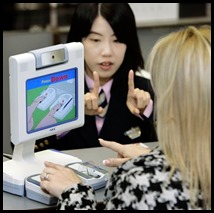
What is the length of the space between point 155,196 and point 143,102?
3.19ft

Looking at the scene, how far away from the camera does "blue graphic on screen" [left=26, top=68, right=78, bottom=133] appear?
6.23ft

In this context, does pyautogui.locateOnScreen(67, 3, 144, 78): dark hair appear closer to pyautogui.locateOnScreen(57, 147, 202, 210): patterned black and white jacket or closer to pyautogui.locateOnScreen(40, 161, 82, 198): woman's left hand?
pyautogui.locateOnScreen(40, 161, 82, 198): woman's left hand

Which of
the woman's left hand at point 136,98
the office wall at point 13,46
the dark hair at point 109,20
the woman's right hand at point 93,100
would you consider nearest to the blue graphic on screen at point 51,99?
the woman's right hand at point 93,100

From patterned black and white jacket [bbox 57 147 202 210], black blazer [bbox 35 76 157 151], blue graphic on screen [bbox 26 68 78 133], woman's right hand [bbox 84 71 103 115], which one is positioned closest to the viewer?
patterned black and white jacket [bbox 57 147 202 210]

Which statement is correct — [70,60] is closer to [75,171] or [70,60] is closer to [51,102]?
[51,102]

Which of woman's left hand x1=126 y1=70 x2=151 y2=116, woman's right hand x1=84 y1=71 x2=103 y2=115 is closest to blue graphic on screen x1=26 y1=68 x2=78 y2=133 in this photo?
woman's right hand x1=84 y1=71 x2=103 y2=115

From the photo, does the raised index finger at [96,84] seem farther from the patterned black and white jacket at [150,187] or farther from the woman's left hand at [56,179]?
the patterned black and white jacket at [150,187]

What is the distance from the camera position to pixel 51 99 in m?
1.94

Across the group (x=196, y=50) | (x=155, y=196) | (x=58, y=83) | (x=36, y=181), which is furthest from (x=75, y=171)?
(x=196, y=50)

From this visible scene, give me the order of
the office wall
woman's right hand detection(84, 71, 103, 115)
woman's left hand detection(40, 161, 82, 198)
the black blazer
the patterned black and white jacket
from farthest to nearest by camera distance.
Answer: the office wall, the black blazer, woman's right hand detection(84, 71, 103, 115), woman's left hand detection(40, 161, 82, 198), the patterned black and white jacket

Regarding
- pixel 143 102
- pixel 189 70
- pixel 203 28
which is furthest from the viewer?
pixel 143 102

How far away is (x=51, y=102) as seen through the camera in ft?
6.39

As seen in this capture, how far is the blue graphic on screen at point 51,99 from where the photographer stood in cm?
190

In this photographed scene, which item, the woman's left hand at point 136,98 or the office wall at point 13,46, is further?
the office wall at point 13,46
